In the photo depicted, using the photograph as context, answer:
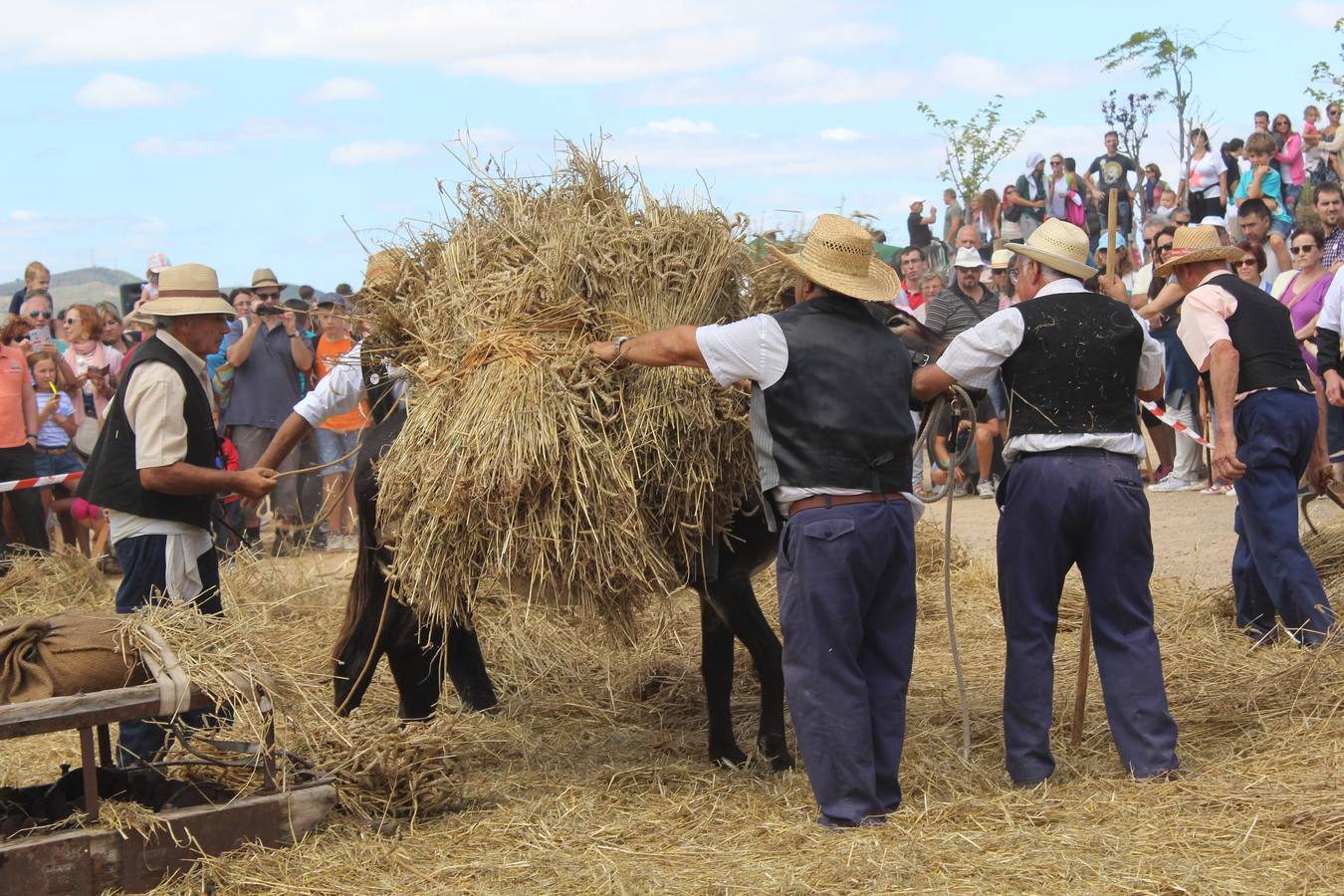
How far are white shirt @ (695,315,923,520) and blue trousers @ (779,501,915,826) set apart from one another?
170 millimetres

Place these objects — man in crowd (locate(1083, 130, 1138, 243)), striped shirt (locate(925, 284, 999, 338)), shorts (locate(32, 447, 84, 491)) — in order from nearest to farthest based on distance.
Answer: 1. striped shirt (locate(925, 284, 999, 338))
2. shorts (locate(32, 447, 84, 491))
3. man in crowd (locate(1083, 130, 1138, 243))

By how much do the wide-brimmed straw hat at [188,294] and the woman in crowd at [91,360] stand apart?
662 cm

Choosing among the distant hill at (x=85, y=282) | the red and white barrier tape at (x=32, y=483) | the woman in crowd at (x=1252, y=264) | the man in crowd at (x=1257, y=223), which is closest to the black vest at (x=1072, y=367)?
the woman in crowd at (x=1252, y=264)

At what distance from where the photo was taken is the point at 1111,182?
1525 centimetres

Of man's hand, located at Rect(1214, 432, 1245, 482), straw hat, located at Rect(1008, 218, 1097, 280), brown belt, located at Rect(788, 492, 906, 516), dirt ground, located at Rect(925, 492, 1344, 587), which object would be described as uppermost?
straw hat, located at Rect(1008, 218, 1097, 280)

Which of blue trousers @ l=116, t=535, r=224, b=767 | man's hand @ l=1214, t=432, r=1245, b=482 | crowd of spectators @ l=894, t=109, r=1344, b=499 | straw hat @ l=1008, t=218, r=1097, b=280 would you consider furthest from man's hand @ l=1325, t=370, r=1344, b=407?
blue trousers @ l=116, t=535, r=224, b=767

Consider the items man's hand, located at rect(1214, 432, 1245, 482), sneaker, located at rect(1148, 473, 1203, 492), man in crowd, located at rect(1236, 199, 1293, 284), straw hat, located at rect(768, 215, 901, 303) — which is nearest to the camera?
straw hat, located at rect(768, 215, 901, 303)

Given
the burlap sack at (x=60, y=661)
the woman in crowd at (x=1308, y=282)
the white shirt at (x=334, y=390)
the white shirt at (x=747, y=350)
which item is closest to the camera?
the burlap sack at (x=60, y=661)

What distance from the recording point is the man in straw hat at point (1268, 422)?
19.7 ft

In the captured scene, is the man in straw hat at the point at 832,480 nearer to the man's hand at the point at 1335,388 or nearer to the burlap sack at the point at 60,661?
the burlap sack at the point at 60,661

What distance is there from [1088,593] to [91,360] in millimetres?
9261

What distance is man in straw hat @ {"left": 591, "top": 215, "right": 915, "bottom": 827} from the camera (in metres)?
4.27

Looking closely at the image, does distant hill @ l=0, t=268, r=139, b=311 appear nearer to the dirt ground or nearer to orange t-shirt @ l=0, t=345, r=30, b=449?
orange t-shirt @ l=0, t=345, r=30, b=449

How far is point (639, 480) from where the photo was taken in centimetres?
451
